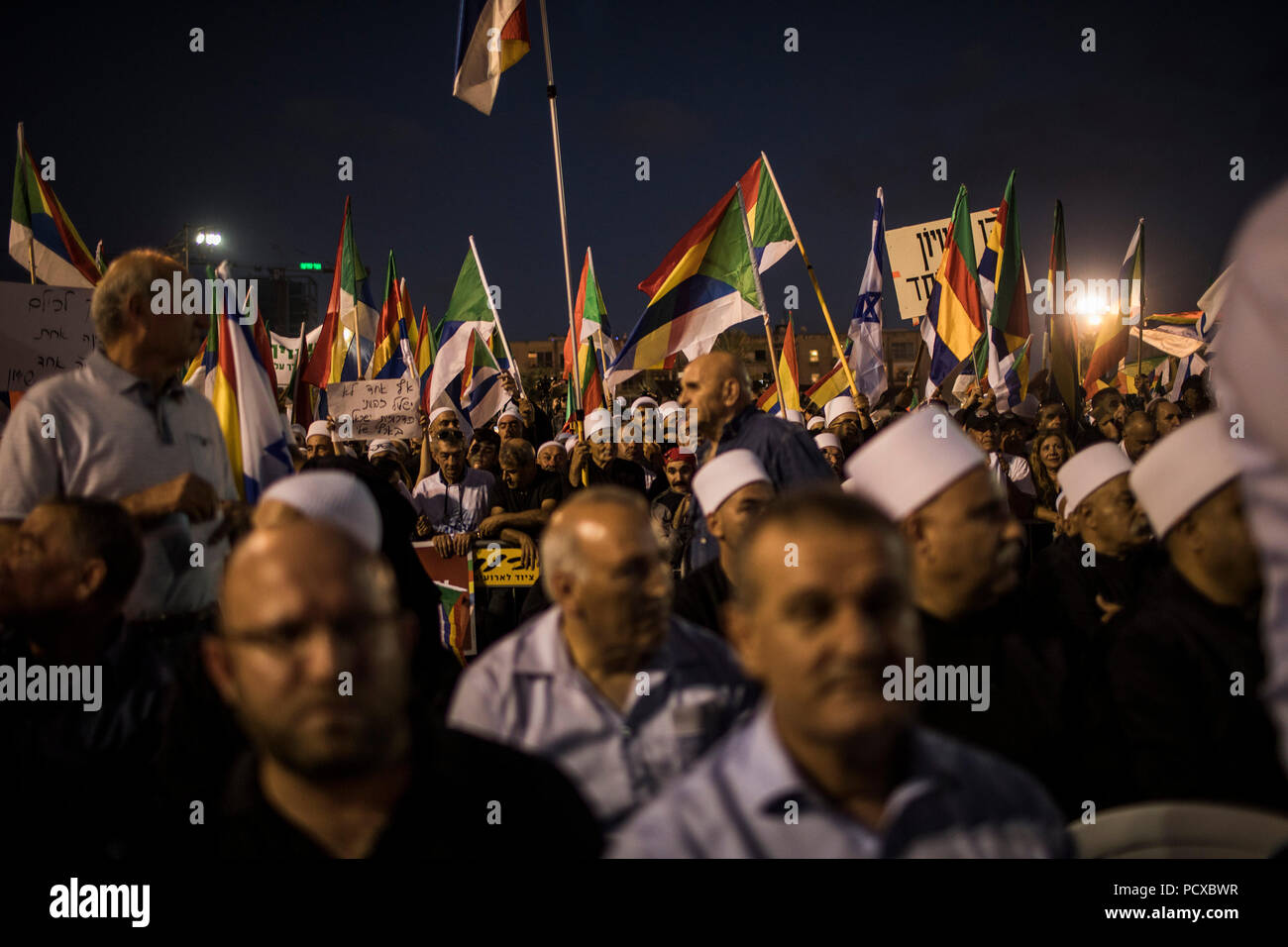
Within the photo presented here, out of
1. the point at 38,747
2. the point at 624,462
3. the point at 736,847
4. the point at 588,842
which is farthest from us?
the point at 624,462

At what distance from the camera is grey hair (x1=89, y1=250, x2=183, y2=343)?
308 cm

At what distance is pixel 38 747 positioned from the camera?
2438mm

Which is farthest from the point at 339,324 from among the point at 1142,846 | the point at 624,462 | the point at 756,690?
the point at 1142,846

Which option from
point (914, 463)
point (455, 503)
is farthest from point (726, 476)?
point (455, 503)

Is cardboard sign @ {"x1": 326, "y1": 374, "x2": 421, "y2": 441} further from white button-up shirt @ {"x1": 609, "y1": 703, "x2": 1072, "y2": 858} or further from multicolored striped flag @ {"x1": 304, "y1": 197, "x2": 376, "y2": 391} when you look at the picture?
white button-up shirt @ {"x1": 609, "y1": 703, "x2": 1072, "y2": 858}

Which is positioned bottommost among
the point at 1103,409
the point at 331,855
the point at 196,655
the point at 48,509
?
the point at 331,855

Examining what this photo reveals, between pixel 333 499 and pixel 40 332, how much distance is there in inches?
140

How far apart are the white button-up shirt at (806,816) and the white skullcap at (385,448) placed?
7160 mm

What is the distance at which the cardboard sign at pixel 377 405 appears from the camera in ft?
29.8

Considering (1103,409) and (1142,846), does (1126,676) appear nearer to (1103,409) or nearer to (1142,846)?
(1142,846)

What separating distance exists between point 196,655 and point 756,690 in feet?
5.18

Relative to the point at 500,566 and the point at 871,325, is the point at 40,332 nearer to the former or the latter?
the point at 500,566

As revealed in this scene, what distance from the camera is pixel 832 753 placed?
158 centimetres

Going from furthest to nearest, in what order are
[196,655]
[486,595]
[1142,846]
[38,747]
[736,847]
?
[486,595] < [196,655] < [38,747] < [1142,846] < [736,847]
